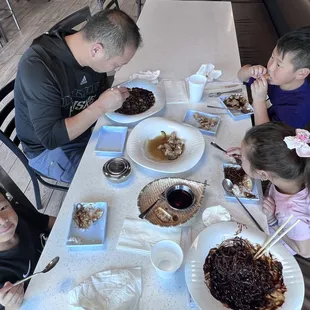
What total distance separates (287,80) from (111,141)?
1012 millimetres

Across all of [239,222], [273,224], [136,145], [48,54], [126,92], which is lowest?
[273,224]

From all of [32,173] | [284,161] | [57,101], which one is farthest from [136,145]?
[32,173]

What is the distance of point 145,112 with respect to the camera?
4.92ft

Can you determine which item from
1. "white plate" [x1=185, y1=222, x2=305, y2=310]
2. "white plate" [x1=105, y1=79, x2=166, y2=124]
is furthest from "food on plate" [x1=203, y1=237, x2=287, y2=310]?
"white plate" [x1=105, y1=79, x2=166, y2=124]

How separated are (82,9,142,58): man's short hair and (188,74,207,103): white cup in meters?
0.35

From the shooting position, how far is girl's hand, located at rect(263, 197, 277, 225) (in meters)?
1.16

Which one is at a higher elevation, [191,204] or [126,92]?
[126,92]

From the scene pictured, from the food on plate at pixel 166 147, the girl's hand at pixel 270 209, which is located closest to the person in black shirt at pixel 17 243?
the food on plate at pixel 166 147

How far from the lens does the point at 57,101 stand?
4.77ft

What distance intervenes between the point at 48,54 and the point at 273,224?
1.30 metres

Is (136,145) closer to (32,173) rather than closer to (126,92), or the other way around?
(126,92)

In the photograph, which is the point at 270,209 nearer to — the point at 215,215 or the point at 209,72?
the point at 215,215

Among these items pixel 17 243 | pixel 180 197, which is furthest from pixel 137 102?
pixel 17 243

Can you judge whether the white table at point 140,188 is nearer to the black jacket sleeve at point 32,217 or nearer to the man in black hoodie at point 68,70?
the man in black hoodie at point 68,70
